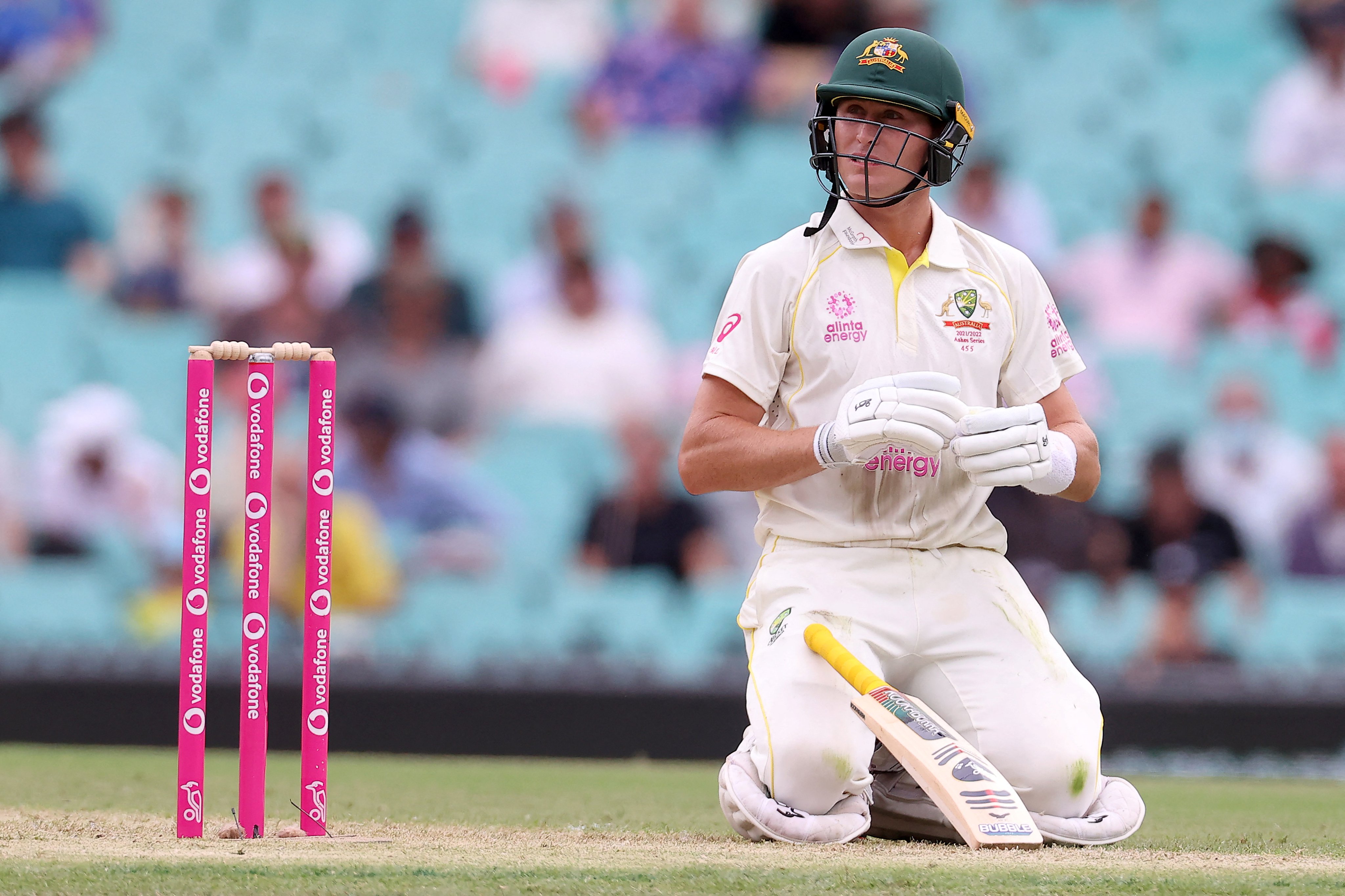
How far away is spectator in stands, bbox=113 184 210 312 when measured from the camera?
7348mm

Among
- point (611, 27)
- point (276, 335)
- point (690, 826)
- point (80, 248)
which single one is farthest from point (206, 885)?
point (611, 27)

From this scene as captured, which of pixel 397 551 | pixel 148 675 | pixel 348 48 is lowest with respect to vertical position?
pixel 148 675

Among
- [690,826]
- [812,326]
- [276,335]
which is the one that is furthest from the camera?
[276,335]

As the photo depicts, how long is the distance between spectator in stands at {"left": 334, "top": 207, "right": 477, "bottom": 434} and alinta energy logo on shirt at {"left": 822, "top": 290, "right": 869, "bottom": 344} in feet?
14.0

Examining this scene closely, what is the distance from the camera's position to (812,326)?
2871mm

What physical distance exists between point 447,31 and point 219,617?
337 cm

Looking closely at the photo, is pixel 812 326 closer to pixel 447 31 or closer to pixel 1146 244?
pixel 1146 244

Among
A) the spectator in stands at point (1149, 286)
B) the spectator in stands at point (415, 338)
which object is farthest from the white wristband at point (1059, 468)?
the spectator in stands at point (1149, 286)

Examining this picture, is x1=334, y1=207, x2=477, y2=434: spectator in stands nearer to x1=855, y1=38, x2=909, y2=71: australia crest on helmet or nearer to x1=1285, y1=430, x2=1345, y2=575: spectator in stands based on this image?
x1=1285, y1=430, x2=1345, y2=575: spectator in stands

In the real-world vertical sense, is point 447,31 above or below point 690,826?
above

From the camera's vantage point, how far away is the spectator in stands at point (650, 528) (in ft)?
21.4

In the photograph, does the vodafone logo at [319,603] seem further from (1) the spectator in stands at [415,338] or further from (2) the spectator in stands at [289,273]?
(2) the spectator in stands at [289,273]

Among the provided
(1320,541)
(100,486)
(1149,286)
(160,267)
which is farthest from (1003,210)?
(100,486)

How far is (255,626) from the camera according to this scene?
99.1 inches
